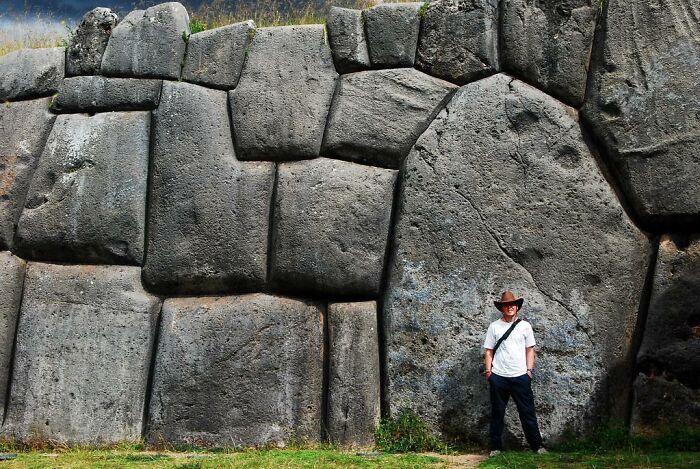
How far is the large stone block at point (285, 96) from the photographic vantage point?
771 cm

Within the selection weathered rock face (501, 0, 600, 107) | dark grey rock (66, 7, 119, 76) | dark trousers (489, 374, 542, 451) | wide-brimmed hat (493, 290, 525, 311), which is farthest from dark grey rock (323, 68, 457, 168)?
dark grey rock (66, 7, 119, 76)

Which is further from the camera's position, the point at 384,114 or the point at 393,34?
the point at 393,34

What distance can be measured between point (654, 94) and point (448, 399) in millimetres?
3014

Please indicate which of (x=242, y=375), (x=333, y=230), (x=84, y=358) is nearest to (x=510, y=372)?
(x=333, y=230)

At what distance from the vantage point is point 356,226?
7414mm

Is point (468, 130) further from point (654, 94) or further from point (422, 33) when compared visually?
point (654, 94)

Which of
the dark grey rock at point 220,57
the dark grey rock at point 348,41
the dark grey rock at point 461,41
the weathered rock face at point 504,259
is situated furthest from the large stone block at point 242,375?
the dark grey rock at point 461,41

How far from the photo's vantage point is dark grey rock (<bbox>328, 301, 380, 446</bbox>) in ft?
23.7

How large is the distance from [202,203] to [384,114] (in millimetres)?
1806

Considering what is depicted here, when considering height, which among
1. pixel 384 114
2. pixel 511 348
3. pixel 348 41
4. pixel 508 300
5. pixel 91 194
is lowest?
pixel 511 348

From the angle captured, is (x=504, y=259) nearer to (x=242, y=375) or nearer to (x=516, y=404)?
(x=516, y=404)

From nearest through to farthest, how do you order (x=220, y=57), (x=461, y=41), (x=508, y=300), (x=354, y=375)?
(x=508, y=300) → (x=354, y=375) → (x=461, y=41) → (x=220, y=57)

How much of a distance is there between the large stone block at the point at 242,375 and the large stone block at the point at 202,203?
0.34 metres

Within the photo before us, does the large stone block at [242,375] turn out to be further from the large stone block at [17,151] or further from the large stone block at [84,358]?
the large stone block at [17,151]
